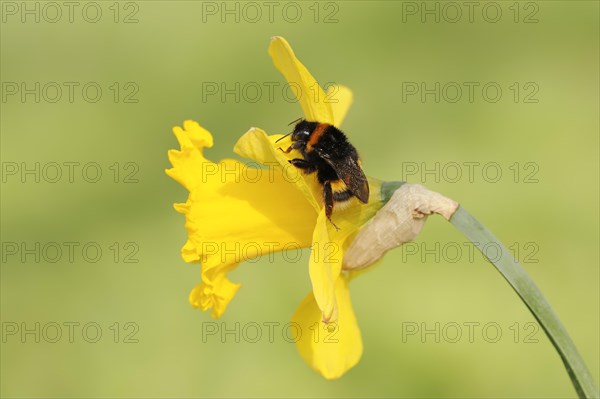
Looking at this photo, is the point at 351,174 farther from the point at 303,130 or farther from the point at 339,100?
the point at 339,100

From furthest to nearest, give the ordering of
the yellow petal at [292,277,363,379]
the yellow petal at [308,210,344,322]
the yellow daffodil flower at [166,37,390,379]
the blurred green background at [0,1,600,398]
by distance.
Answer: the blurred green background at [0,1,600,398] < the yellow petal at [292,277,363,379] < the yellow daffodil flower at [166,37,390,379] < the yellow petal at [308,210,344,322]

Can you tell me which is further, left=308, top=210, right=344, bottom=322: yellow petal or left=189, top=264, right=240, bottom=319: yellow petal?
left=189, top=264, right=240, bottom=319: yellow petal

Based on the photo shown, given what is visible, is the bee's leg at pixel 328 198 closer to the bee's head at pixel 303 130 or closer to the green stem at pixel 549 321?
the bee's head at pixel 303 130

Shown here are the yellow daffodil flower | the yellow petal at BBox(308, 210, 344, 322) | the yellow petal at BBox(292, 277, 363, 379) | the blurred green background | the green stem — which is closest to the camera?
the green stem

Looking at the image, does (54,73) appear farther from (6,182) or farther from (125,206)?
(125,206)

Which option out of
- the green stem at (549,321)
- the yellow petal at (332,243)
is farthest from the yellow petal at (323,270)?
the green stem at (549,321)

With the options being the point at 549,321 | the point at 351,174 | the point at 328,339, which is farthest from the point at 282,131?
the point at 549,321

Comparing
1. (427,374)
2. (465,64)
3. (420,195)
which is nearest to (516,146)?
(465,64)

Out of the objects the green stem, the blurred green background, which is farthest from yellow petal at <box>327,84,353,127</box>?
the blurred green background

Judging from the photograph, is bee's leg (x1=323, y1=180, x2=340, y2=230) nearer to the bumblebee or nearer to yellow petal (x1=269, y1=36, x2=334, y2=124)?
the bumblebee
